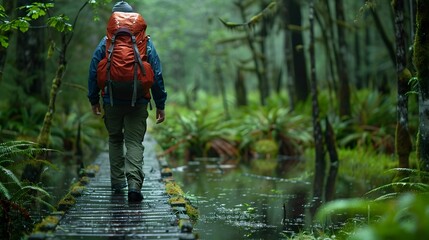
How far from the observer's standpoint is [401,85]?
969cm

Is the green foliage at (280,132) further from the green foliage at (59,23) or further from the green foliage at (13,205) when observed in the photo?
the green foliage at (13,205)

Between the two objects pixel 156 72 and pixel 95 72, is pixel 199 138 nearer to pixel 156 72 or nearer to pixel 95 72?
pixel 156 72

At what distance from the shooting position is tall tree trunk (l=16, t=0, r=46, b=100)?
1380 centimetres

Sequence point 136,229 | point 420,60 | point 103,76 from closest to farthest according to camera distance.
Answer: point 136,229 < point 103,76 < point 420,60

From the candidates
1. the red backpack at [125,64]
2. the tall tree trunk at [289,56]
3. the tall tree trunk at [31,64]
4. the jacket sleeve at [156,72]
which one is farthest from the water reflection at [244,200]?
the tall tree trunk at [289,56]

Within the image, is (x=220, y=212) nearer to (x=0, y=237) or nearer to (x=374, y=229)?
(x=0, y=237)

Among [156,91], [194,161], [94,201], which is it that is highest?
[156,91]

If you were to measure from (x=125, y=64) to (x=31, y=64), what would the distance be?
754 cm

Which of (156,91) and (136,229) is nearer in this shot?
(136,229)

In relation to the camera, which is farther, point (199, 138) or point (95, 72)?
point (199, 138)

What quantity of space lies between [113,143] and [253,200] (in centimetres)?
260

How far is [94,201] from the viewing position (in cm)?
771

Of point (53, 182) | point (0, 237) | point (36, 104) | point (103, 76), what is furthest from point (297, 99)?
point (0, 237)

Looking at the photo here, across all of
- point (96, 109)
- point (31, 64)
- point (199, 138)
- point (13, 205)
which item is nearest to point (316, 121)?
point (199, 138)
